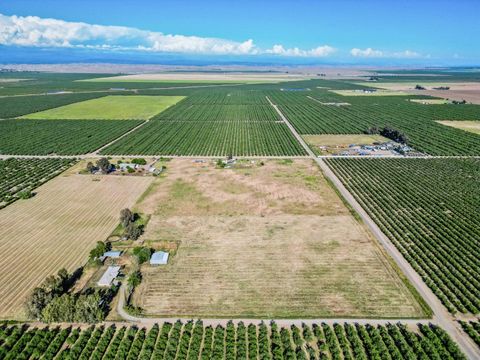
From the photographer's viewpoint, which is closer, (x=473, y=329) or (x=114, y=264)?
(x=473, y=329)

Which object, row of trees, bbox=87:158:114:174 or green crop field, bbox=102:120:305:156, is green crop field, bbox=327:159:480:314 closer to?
green crop field, bbox=102:120:305:156

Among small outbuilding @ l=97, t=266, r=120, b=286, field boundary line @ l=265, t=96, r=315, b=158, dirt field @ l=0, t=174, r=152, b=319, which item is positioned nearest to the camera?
small outbuilding @ l=97, t=266, r=120, b=286

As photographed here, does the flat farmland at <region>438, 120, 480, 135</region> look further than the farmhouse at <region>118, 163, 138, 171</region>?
Yes

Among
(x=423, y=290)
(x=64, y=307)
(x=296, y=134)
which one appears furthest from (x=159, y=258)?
(x=296, y=134)

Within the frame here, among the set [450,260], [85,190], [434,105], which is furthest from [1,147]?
[434,105]

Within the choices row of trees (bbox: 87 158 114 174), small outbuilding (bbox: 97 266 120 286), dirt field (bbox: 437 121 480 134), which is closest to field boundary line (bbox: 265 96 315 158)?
row of trees (bbox: 87 158 114 174)

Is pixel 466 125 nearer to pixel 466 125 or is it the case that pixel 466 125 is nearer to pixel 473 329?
pixel 466 125
